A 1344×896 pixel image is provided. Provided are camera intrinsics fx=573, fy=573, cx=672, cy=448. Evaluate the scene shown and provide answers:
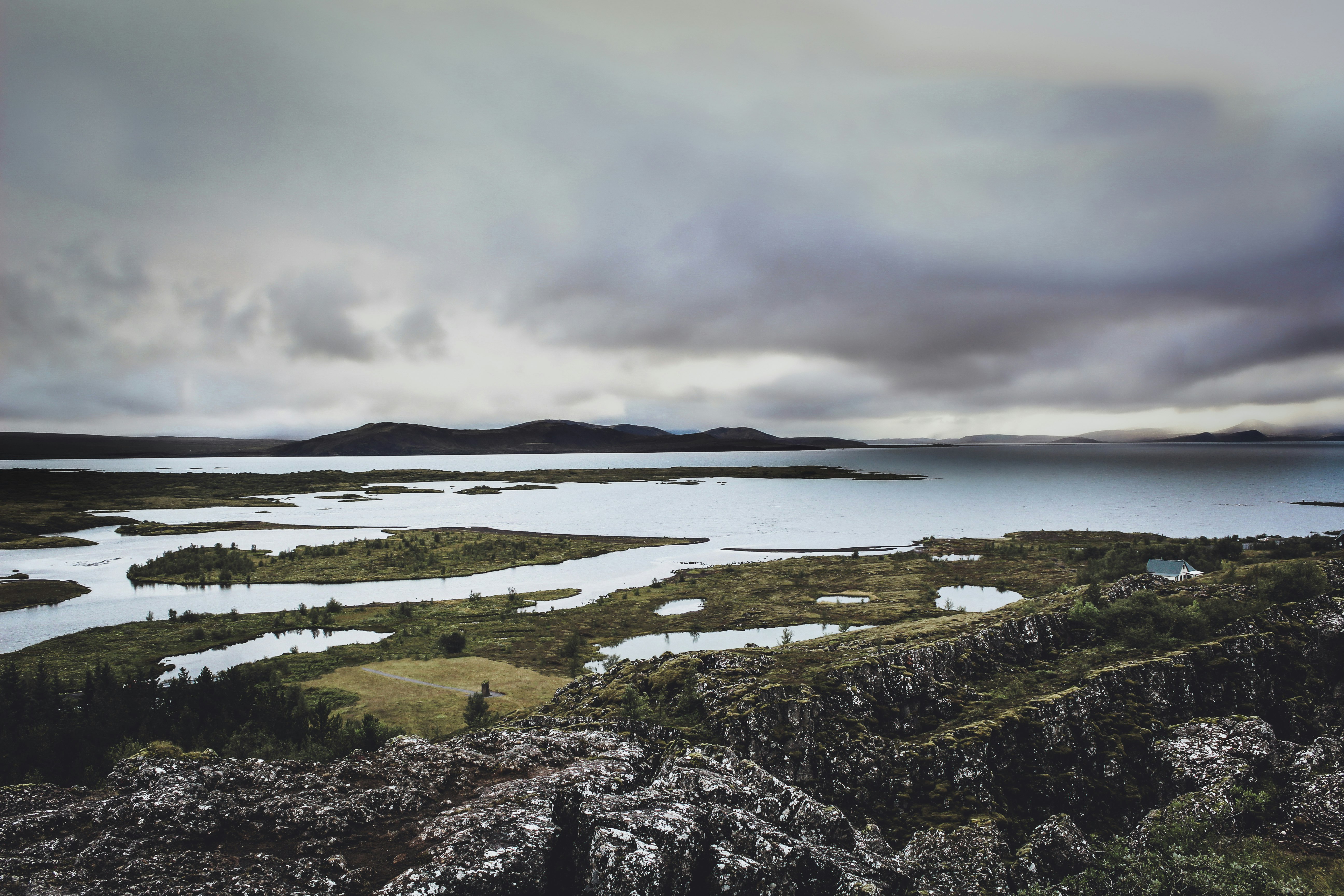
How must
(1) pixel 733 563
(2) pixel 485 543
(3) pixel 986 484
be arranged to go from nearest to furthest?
(1) pixel 733 563
(2) pixel 485 543
(3) pixel 986 484

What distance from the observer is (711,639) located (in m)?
40.2

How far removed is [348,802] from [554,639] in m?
33.8

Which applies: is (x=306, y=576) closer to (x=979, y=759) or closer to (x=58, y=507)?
(x=979, y=759)

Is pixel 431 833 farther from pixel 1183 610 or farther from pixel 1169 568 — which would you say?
pixel 1169 568

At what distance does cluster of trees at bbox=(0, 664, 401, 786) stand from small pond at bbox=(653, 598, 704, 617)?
25259 mm

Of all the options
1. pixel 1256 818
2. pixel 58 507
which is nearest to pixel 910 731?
pixel 1256 818

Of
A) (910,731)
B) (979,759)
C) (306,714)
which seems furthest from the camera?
(306,714)

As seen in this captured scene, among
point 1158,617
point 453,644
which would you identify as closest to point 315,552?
point 453,644

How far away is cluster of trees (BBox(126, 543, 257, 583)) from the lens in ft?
207

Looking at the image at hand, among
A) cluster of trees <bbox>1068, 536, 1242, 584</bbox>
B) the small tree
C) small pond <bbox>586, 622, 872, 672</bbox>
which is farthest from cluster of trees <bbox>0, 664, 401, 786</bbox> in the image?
cluster of trees <bbox>1068, 536, 1242, 584</bbox>

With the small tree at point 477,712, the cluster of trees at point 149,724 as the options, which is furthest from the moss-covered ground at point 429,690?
the cluster of trees at point 149,724

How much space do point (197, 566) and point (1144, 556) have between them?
98.0 meters

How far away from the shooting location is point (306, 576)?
2537 inches

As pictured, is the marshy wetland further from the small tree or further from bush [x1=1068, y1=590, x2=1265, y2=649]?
the small tree
